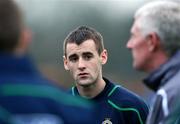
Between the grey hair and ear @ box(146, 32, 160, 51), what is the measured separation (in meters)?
0.02

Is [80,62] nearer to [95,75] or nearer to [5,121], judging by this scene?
[95,75]

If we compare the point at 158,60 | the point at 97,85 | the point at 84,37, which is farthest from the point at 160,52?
the point at 84,37

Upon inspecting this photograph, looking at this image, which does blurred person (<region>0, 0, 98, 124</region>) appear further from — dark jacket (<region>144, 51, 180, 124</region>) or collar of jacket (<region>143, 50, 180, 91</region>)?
collar of jacket (<region>143, 50, 180, 91</region>)

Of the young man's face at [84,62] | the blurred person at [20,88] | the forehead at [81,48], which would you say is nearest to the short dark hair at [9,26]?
the blurred person at [20,88]

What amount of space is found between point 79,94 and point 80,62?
332 mm

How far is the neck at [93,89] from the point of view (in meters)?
8.97

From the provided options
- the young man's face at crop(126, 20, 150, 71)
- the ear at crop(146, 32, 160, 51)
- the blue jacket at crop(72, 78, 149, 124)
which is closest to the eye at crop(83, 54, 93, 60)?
the blue jacket at crop(72, 78, 149, 124)

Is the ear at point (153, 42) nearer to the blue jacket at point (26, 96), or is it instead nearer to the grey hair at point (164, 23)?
the grey hair at point (164, 23)

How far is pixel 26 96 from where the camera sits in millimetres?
5195

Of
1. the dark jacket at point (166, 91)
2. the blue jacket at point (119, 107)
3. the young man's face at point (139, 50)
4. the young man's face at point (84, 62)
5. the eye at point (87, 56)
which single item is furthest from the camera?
the eye at point (87, 56)

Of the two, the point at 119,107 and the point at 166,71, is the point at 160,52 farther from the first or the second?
the point at 119,107

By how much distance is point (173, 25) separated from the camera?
6.82 meters

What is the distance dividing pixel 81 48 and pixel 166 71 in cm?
→ 242

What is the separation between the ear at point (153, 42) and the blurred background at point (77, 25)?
123 feet
